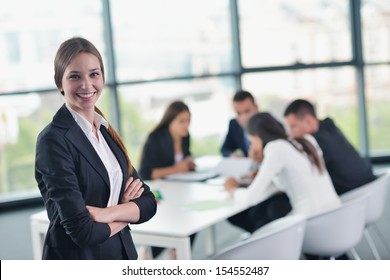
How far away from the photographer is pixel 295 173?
11.0 feet

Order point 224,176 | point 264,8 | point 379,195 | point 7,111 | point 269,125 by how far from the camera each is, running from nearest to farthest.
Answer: point 269,125
point 379,195
point 224,176
point 7,111
point 264,8

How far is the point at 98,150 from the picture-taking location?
1865 millimetres

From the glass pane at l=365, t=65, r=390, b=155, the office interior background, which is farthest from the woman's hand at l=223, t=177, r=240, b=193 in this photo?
the glass pane at l=365, t=65, r=390, b=155

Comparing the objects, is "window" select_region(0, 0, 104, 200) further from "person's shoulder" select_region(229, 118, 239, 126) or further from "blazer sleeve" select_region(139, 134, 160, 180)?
"blazer sleeve" select_region(139, 134, 160, 180)

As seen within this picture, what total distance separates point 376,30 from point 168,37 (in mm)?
2295

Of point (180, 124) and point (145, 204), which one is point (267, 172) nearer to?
point (180, 124)

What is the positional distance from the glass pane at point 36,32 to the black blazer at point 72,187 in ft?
14.2

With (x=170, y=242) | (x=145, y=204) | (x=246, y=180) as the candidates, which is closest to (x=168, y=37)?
(x=246, y=180)

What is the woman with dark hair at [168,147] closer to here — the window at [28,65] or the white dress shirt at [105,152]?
the window at [28,65]

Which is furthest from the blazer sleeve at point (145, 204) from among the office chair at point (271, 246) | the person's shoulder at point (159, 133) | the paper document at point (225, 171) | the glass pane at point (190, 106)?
the glass pane at point (190, 106)

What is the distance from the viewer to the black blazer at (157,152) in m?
4.25
